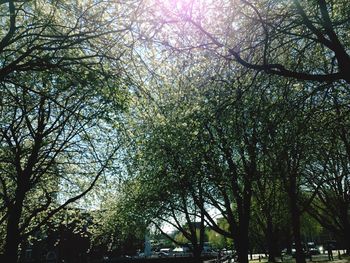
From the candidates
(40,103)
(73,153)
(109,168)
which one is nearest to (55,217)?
(73,153)

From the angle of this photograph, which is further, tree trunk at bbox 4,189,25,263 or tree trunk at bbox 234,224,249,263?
tree trunk at bbox 234,224,249,263

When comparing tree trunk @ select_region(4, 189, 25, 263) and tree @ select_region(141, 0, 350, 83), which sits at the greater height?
tree @ select_region(141, 0, 350, 83)

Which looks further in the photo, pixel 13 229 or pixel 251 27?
pixel 13 229

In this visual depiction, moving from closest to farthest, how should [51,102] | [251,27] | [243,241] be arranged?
[251,27]
[51,102]
[243,241]

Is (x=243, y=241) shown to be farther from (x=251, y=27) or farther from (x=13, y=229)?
A: (x=251, y=27)

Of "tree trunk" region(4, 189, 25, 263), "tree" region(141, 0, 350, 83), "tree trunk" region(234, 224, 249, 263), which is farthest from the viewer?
"tree trunk" region(234, 224, 249, 263)

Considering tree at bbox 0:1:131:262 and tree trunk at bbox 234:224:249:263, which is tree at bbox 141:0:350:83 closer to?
tree at bbox 0:1:131:262

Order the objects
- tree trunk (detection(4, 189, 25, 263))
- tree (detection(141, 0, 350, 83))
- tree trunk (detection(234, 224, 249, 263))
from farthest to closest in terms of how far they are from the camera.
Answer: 1. tree trunk (detection(234, 224, 249, 263))
2. tree trunk (detection(4, 189, 25, 263))
3. tree (detection(141, 0, 350, 83))

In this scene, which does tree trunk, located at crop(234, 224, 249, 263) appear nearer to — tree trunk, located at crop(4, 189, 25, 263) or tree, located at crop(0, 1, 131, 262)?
tree, located at crop(0, 1, 131, 262)

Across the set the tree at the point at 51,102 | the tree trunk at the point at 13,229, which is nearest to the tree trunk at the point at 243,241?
the tree at the point at 51,102

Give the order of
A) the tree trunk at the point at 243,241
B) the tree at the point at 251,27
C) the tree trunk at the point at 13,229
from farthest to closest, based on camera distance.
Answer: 1. the tree trunk at the point at 243,241
2. the tree trunk at the point at 13,229
3. the tree at the point at 251,27

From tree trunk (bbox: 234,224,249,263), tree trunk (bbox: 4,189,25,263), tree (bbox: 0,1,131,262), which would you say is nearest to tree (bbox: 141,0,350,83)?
tree (bbox: 0,1,131,262)

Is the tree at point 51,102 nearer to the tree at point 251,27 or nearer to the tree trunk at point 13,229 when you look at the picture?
the tree trunk at point 13,229

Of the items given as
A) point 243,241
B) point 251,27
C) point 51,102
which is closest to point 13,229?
point 51,102
